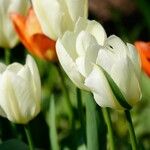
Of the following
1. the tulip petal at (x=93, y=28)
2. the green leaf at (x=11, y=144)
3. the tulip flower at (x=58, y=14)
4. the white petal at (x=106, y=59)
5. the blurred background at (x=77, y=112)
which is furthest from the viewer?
the blurred background at (x=77, y=112)

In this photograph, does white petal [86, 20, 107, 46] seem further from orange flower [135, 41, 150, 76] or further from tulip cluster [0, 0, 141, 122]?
orange flower [135, 41, 150, 76]

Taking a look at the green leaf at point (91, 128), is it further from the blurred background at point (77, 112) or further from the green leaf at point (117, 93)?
the green leaf at point (117, 93)

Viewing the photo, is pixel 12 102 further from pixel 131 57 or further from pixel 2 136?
pixel 2 136

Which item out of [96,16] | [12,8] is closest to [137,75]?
[12,8]

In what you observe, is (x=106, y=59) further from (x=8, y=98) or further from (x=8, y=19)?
(x=8, y=19)

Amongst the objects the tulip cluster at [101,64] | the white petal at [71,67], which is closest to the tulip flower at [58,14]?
the tulip cluster at [101,64]

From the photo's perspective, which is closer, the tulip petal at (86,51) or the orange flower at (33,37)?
the tulip petal at (86,51)

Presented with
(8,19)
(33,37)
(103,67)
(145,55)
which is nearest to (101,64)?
(103,67)
